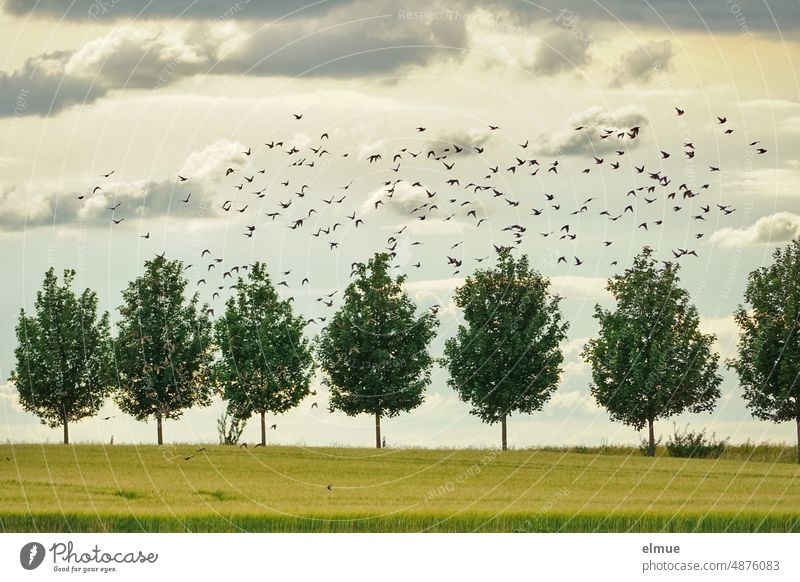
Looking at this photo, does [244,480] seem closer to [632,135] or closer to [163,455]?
[163,455]

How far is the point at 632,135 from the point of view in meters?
27.3

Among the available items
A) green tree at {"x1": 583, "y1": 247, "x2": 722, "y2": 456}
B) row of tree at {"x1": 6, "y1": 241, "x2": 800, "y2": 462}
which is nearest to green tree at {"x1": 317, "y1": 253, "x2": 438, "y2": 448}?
row of tree at {"x1": 6, "y1": 241, "x2": 800, "y2": 462}

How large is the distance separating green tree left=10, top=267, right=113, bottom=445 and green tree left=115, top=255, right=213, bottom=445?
1.38 m

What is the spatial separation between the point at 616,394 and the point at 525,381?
5140 mm

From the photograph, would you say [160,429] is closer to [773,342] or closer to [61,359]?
[61,359]

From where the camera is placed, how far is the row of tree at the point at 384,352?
61812 millimetres

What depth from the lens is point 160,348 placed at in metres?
64.0

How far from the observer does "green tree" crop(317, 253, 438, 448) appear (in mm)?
61906

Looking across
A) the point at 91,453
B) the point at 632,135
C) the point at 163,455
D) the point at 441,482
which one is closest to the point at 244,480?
the point at 441,482

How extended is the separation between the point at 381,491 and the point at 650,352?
30.0 meters
